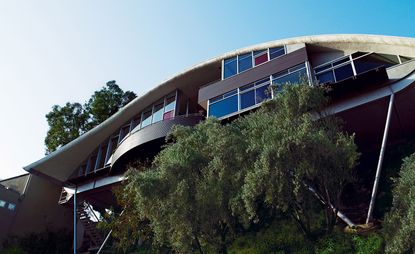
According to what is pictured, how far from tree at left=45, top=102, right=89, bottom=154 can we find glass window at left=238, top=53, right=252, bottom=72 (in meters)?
19.4

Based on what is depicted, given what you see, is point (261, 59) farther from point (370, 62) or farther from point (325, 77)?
point (370, 62)

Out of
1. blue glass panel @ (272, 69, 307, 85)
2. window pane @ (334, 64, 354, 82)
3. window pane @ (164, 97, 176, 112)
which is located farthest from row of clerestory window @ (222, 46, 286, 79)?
window pane @ (164, 97, 176, 112)

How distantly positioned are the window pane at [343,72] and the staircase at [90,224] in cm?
1636

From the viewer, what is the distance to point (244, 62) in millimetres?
21766

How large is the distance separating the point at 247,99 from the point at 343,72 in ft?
15.7

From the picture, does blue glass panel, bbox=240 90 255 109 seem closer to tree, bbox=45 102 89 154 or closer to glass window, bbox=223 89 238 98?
glass window, bbox=223 89 238 98

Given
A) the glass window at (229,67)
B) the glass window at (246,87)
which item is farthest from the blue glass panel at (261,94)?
the glass window at (229,67)

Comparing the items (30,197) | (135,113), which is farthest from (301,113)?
(30,197)

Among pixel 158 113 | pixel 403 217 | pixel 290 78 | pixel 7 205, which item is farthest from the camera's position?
pixel 158 113

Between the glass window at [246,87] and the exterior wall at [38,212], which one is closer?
the glass window at [246,87]

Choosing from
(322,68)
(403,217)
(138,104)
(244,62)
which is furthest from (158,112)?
(403,217)

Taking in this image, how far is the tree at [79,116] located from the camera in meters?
35.1

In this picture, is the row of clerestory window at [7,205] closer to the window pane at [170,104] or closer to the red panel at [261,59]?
the window pane at [170,104]

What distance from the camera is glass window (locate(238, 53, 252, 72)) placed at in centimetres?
2138
